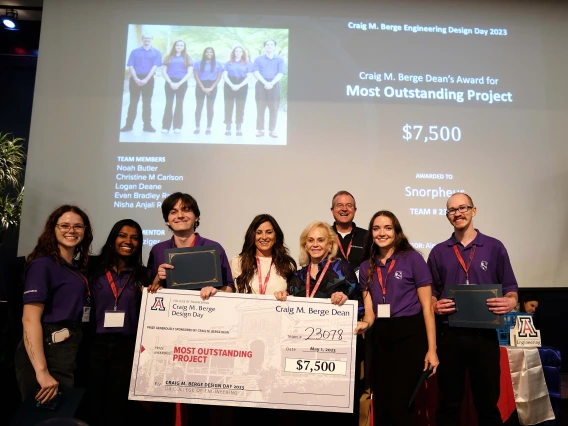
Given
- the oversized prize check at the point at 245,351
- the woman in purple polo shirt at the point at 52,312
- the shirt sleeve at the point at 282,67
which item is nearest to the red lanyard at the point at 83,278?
the woman in purple polo shirt at the point at 52,312

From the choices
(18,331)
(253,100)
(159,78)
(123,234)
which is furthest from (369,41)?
(18,331)

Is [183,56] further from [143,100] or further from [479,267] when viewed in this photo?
[479,267]

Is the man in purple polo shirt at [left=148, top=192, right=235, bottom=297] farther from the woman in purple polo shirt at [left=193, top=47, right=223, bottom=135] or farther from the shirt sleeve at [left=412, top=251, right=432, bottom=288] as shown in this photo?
the woman in purple polo shirt at [left=193, top=47, right=223, bottom=135]

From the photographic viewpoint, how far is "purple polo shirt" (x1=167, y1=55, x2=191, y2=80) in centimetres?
464

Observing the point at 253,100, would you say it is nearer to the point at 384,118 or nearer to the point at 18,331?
the point at 384,118

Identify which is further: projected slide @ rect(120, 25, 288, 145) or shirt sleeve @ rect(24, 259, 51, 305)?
projected slide @ rect(120, 25, 288, 145)

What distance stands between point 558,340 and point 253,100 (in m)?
4.54

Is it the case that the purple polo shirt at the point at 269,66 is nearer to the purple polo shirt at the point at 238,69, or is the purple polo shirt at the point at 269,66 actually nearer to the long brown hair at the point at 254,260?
the purple polo shirt at the point at 238,69

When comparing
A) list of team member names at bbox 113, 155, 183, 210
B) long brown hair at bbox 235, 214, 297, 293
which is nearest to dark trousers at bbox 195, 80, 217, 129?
list of team member names at bbox 113, 155, 183, 210

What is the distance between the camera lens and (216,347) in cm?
265

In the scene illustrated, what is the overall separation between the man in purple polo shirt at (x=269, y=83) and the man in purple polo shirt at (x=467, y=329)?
7.21ft

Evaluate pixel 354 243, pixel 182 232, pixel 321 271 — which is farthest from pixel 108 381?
pixel 354 243

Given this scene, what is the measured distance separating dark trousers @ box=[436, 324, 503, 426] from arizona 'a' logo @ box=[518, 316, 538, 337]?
3.17ft

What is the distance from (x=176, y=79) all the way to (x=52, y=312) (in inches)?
112
